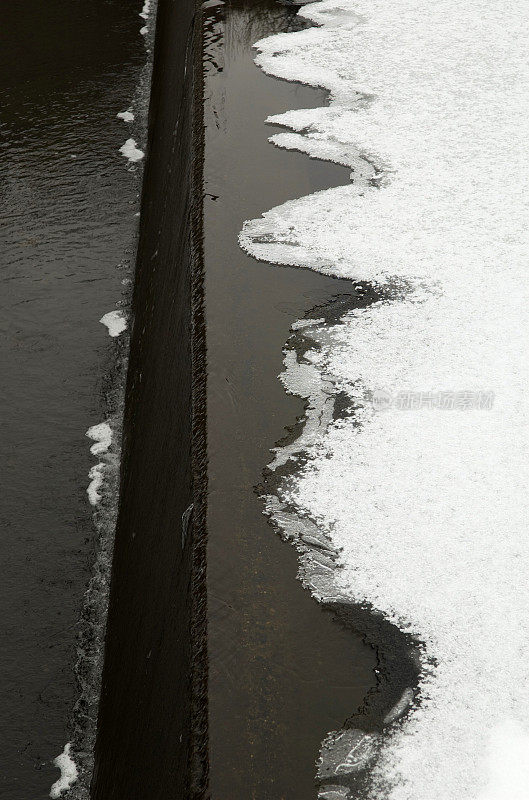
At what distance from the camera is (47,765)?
123 inches

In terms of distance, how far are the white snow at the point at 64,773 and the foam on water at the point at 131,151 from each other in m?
4.23

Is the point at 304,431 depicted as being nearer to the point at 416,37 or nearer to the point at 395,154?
the point at 395,154

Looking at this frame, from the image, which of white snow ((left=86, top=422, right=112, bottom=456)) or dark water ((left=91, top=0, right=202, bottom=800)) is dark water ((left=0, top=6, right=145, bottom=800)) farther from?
dark water ((left=91, top=0, right=202, bottom=800))

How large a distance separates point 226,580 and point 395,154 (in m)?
2.86

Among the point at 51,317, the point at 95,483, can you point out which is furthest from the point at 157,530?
the point at 51,317

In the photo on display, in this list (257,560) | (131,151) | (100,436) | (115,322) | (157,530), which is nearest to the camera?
(257,560)

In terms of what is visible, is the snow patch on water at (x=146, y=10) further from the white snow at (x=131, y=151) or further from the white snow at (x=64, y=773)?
the white snow at (x=64, y=773)

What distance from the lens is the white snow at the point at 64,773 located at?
10.0ft

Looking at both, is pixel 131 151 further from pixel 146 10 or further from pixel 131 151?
pixel 146 10

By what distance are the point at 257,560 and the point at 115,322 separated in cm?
284

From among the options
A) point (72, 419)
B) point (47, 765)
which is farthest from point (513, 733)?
point (72, 419)

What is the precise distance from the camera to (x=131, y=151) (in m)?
6.34

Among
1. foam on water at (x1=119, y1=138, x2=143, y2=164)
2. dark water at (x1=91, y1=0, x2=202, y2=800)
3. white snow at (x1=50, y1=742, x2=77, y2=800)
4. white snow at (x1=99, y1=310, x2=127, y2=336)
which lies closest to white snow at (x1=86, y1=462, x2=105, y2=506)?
dark water at (x1=91, y1=0, x2=202, y2=800)

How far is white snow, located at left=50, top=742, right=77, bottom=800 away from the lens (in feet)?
10.0
